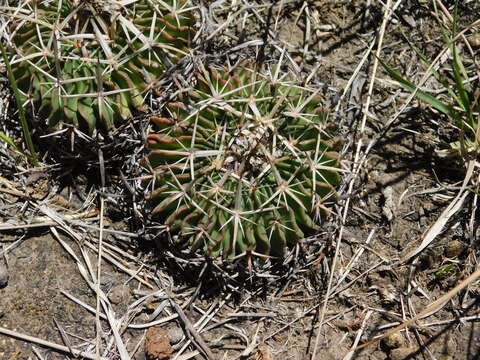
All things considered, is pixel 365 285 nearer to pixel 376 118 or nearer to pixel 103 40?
pixel 376 118

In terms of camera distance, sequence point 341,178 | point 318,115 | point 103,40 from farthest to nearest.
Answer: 1. point 341,178
2. point 318,115
3. point 103,40

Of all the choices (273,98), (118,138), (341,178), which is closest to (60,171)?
(118,138)

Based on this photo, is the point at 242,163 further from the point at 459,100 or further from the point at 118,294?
the point at 459,100

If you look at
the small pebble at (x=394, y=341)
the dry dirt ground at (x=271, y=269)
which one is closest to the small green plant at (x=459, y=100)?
the dry dirt ground at (x=271, y=269)

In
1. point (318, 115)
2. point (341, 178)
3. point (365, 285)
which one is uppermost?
point (318, 115)

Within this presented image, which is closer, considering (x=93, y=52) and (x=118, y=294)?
(x=93, y=52)

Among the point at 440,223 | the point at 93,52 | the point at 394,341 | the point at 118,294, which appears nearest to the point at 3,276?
the point at 118,294

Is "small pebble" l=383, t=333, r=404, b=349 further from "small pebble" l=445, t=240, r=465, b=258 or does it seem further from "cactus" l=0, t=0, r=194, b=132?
"cactus" l=0, t=0, r=194, b=132
